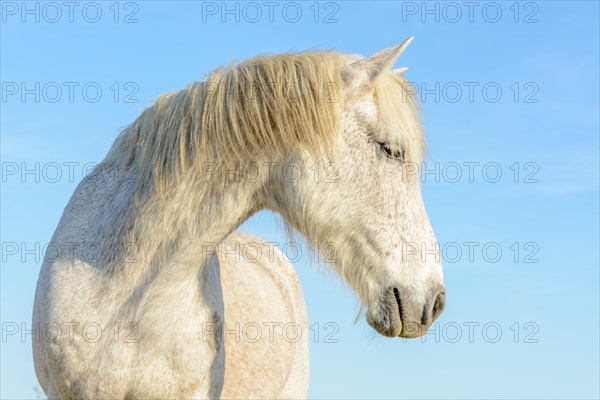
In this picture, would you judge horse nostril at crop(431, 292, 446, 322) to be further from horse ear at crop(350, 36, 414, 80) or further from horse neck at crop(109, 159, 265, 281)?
horse ear at crop(350, 36, 414, 80)

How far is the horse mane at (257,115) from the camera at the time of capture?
4281mm

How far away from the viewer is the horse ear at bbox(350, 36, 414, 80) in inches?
173

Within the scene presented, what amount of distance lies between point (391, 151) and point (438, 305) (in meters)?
0.87

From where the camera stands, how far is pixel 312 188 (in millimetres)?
4266

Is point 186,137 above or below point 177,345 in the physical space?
above

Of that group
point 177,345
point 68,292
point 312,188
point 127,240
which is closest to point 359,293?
point 312,188

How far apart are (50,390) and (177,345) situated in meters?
0.78

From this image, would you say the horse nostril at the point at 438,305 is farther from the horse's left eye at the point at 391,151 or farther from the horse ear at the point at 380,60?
the horse ear at the point at 380,60

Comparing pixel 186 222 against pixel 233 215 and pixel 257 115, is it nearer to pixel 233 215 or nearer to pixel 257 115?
pixel 233 215

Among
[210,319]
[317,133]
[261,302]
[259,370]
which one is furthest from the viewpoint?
[261,302]

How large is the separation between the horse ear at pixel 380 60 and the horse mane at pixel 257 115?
0.06 meters

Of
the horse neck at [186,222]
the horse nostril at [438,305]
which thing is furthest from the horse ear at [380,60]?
the horse nostril at [438,305]

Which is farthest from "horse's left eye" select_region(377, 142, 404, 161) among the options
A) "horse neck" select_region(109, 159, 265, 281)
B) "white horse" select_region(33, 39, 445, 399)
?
"horse neck" select_region(109, 159, 265, 281)

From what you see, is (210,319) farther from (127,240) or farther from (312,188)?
(312,188)
